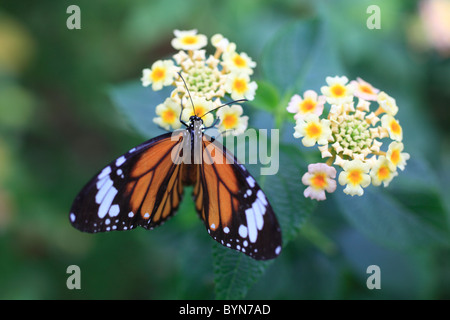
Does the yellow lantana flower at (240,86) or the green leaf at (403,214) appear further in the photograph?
the green leaf at (403,214)

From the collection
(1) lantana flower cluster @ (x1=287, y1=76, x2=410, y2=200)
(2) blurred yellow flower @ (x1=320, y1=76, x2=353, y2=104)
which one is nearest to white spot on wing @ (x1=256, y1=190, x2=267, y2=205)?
(1) lantana flower cluster @ (x1=287, y1=76, x2=410, y2=200)

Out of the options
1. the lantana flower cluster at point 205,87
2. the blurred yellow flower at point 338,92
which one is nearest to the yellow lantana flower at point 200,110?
the lantana flower cluster at point 205,87

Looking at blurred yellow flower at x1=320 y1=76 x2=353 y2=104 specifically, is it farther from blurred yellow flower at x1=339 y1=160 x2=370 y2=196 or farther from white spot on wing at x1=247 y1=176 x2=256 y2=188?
white spot on wing at x1=247 y1=176 x2=256 y2=188

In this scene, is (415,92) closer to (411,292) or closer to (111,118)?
(411,292)

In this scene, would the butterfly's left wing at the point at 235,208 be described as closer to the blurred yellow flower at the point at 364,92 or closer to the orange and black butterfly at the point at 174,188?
the orange and black butterfly at the point at 174,188

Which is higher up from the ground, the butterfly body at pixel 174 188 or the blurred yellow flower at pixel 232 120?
the blurred yellow flower at pixel 232 120

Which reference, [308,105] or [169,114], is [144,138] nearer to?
[169,114]
